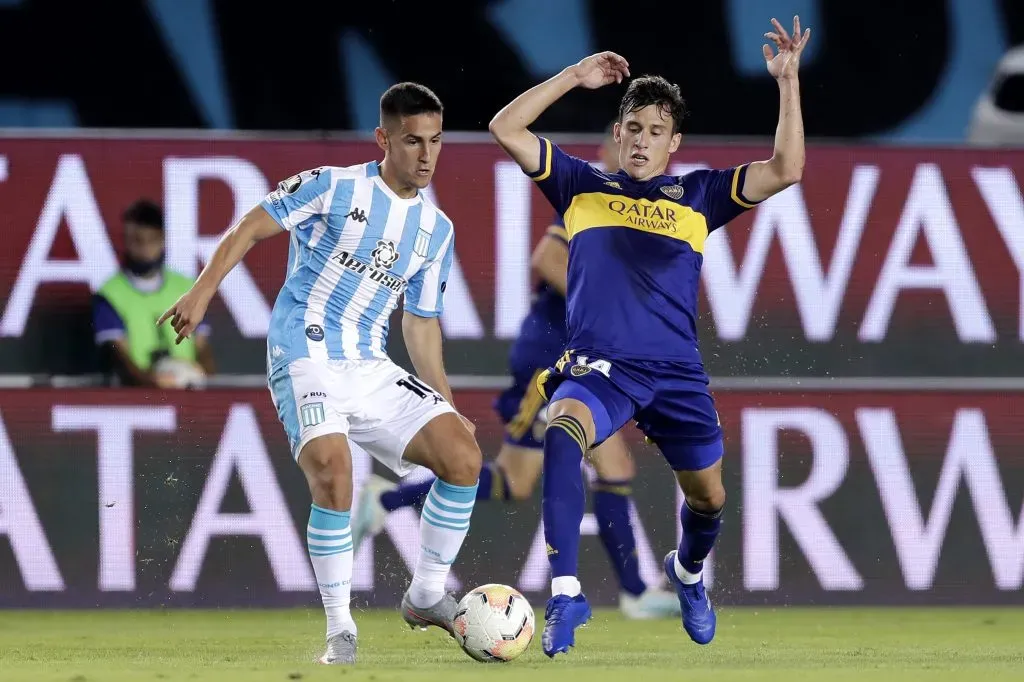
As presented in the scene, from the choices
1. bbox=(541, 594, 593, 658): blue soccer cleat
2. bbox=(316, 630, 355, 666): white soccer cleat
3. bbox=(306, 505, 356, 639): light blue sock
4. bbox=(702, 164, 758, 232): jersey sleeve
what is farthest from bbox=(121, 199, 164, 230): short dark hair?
bbox=(541, 594, 593, 658): blue soccer cleat

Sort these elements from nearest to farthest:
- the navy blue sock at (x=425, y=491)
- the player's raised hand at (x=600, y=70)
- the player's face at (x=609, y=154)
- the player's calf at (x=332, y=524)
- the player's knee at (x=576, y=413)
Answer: the player's knee at (x=576, y=413) < the player's calf at (x=332, y=524) < the player's raised hand at (x=600, y=70) < the player's face at (x=609, y=154) < the navy blue sock at (x=425, y=491)

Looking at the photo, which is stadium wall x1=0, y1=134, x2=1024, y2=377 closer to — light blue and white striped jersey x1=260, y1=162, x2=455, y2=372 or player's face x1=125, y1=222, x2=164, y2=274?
player's face x1=125, y1=222, x2=164, y2=274

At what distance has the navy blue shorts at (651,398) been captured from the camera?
5.79 metres

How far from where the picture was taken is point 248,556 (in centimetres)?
819

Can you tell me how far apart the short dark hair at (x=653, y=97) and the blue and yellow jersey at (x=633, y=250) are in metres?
0.24

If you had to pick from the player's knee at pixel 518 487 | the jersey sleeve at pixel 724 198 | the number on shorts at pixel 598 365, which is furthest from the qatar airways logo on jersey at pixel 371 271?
the player's knee at pixel 518 487

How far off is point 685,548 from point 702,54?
5.28 m

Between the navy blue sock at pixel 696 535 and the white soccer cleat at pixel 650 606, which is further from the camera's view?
the white soccer cleat at pixel 650 606

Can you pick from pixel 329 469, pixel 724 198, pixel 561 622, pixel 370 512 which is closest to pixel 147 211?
pixel 370 512

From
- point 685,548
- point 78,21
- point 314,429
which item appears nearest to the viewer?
point 314,429

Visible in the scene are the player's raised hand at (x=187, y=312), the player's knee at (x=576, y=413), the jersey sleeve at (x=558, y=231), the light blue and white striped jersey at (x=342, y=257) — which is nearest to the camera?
the player's raised hand at (x=187, y=312)

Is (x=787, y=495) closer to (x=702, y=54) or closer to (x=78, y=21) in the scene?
(x=702, y=54)

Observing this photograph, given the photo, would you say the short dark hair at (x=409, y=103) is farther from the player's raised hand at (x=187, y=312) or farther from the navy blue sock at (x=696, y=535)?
the navy blue sock at (x=696, y=535)

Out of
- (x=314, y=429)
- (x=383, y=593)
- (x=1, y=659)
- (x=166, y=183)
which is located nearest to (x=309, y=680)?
(x=314, y=429)
